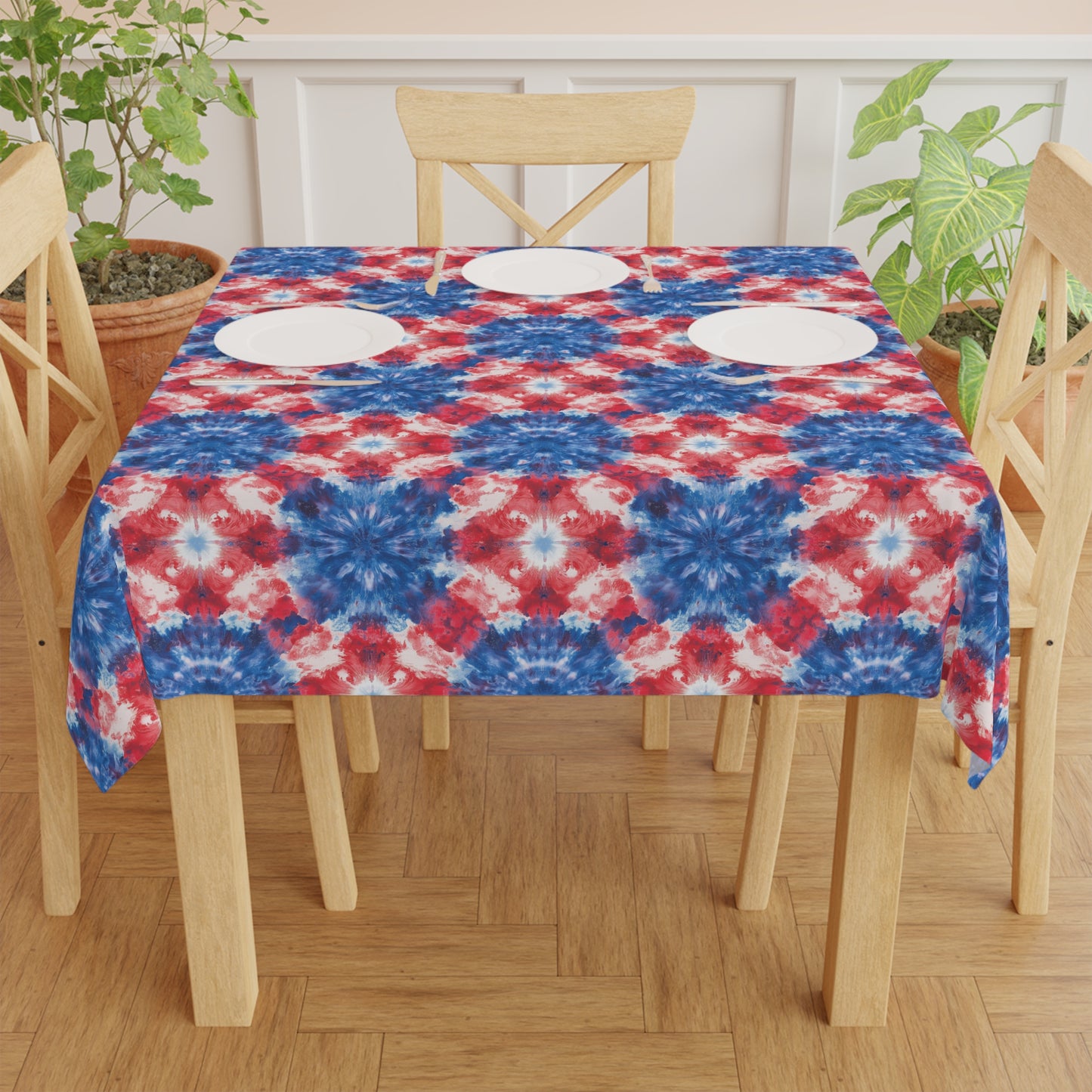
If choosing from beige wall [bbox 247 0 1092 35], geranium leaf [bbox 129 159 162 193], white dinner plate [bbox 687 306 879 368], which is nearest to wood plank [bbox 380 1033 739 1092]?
white dinner plate [bbox 687 306 879 368]

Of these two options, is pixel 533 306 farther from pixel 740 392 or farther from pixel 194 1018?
pixel 194 1018

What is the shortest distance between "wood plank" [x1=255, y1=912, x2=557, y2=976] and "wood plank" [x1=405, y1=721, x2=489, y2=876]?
0.12 m

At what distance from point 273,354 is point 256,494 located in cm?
35

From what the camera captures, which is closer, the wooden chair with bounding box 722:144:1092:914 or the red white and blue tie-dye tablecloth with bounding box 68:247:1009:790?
the red white and blue tie-dye tablecloth with bounding box 68:247:1009:790

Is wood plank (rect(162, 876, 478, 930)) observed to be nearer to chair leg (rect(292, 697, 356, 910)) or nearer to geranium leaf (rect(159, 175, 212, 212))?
chair leg (rect(292, 697, 356, 910))

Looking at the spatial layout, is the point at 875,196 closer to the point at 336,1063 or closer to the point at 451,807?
the point at 451,807

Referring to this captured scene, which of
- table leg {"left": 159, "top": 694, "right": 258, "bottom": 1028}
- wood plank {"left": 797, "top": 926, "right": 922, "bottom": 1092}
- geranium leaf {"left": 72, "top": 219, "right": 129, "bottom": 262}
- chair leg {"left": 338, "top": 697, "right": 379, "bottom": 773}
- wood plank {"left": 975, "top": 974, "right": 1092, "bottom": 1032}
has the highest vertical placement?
geranium leaf {"left": 72, "top": 219, "right": 129, "bottom": 262}

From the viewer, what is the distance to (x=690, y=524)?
4.39 ft

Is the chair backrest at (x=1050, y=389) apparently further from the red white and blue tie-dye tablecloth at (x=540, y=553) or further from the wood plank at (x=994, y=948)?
the wood plank at (x=994, y=948)

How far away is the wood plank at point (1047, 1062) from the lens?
1.58 m

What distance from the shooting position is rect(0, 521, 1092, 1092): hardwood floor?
1619mm

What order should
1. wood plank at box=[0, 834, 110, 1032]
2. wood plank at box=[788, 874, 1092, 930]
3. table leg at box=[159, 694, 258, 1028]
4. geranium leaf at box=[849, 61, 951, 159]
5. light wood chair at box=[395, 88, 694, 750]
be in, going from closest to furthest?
1. table leg at box=[159, 694, 258, 1028]
2. wood plank at box=[0, 834, 110, 1032]
3. wood plank at box=[788, 874, 1092, 930]
4. light wood chair at box=[395, 88, 694, 750]
5. geranium leaf at box=[849, 61, 951, 159]

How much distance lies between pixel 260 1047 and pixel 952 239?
1.82 meters

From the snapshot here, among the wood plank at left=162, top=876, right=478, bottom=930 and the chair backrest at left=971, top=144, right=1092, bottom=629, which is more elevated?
the chair backrest at left=971, top=144, right=1092, bottom=629
